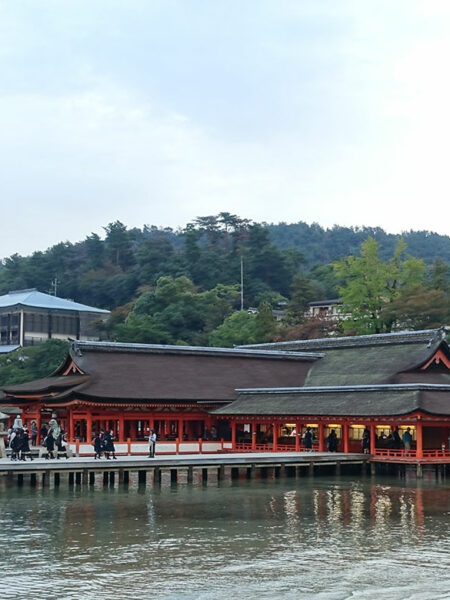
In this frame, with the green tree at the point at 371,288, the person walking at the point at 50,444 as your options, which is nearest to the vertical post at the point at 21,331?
the green tree at the point at 371,288

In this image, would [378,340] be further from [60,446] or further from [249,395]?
[60,446]

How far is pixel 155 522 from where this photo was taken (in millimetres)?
28844

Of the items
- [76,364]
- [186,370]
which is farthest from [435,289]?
[76,364]

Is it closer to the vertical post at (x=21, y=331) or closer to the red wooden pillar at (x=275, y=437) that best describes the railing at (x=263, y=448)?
the red wooden pillar at (x=275, y=437)

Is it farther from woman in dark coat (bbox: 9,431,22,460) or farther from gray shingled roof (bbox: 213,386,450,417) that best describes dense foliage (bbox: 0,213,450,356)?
woman in dark coat (bbox: 9,431,22,460)

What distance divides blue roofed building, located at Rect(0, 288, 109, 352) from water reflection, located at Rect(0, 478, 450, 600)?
88.0 m

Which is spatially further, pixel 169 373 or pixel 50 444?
pixel 169 373

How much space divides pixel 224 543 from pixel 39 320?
104292mm

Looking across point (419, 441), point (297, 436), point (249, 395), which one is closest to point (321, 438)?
point (297, 436)

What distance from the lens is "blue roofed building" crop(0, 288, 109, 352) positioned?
123750mm

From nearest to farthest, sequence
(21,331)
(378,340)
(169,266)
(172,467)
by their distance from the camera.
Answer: (172,467)
(378,340)
(21,331)
(169,266)

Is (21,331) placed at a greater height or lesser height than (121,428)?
greater

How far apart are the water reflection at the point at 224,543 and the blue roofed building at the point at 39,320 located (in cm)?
8802

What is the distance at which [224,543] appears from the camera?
25.2 m
